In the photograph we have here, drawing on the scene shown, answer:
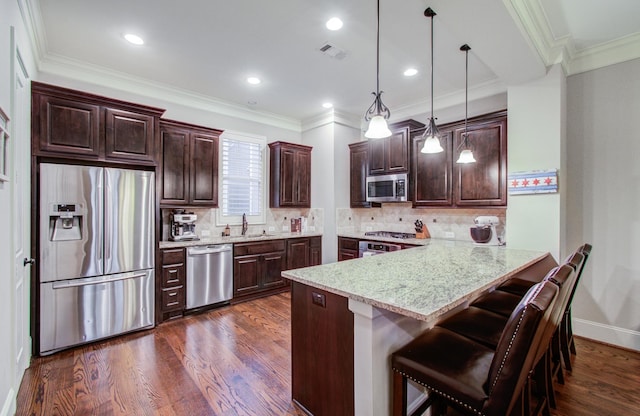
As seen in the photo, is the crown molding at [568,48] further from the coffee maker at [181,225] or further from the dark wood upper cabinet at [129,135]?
the coffee maker at [181,225]

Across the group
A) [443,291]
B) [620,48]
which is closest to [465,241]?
[620,48]

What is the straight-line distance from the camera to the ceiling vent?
9.36ft

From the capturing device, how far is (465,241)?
3.88 m

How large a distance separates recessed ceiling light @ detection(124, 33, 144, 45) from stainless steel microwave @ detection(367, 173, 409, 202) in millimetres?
3340

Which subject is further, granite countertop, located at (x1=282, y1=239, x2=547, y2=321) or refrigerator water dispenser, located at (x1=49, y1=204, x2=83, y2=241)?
refrigerator water dispenser, located at (x1=49, y1=204, x2=83, y2=241)

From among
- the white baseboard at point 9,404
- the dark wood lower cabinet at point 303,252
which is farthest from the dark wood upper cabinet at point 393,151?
the white baseboard at point 9,404

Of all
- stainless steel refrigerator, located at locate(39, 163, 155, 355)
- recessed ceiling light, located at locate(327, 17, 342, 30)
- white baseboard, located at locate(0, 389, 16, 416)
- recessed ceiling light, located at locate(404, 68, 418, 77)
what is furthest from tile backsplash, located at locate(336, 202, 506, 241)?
white baseboard, located at locate(0, 389, 16, 416)

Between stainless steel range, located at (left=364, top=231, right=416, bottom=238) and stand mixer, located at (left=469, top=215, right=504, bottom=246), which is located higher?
stand mixer, located at (left=469, top=215, right=504, bottom=246)

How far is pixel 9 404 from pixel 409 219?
14.7 ft

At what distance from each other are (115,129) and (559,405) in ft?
14.5

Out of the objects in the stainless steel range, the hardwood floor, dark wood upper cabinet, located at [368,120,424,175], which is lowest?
the hardwood floor

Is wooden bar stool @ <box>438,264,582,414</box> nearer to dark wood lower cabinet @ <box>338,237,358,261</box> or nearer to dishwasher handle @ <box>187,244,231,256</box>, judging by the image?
Result: dark wood lower cabinet @ <box>338,237,358,261</box>

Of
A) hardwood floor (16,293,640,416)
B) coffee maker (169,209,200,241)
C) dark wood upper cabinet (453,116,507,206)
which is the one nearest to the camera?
hardwood floor (16,293,640,416)

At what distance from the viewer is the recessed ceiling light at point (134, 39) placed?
268 cm
